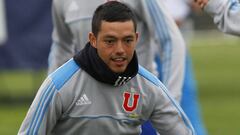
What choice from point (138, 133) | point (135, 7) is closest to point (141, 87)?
point (138, 133)

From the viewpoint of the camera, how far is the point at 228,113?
643 inches

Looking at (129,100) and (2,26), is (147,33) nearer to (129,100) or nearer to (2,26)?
(129,100)

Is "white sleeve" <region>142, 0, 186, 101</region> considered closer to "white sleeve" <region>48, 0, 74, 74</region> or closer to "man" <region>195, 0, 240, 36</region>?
"white sleeve" <region>48, 0, 74, 74</region>

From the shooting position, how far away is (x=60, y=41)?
787 centimetres

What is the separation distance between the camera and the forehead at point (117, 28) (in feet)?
19.7

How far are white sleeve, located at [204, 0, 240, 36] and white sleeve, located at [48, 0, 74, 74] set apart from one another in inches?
63.1

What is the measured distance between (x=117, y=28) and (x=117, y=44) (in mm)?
111

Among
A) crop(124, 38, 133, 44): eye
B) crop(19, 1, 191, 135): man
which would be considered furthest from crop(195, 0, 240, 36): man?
crop(124, 38, 133, 44): eye

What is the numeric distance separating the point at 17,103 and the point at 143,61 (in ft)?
32.9

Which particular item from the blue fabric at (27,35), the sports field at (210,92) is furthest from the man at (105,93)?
the blue fabric at (27,35)

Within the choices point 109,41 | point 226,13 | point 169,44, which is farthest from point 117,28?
point 169,44

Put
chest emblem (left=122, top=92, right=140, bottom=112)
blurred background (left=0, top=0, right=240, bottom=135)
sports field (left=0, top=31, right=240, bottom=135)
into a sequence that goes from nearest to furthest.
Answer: chest emblem (left=122, top=92, right=140, bottom=112), sports field (left=0, top=31, right=240, bottom=135), blurred background (left=0, top=0, right=240, bottom=135)

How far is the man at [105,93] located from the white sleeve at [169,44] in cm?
96

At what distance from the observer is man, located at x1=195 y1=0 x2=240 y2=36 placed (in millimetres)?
6477
